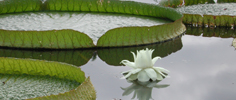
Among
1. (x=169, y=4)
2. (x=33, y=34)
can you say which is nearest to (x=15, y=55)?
(x=33, y=34)

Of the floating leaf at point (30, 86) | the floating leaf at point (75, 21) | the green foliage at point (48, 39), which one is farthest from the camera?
the floating leaf at point (75, 21)

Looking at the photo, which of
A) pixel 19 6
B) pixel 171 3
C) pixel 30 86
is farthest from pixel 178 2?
pixel 30 86

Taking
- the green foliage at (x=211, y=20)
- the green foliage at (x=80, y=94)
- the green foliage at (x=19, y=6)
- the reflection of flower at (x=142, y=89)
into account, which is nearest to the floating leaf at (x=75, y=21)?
the green foliage at (x=19, y=6)

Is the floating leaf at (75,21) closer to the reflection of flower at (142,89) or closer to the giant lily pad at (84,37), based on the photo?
the giant lily pad at (84,37)

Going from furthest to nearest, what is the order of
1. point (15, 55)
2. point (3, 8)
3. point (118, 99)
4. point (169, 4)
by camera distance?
1. point (169, 4)
2. point (3, 8)
3. point (15, 55)
4. point (118, 99)

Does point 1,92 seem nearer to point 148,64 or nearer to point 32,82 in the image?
point 32,82

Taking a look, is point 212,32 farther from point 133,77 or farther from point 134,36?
point 133,77
